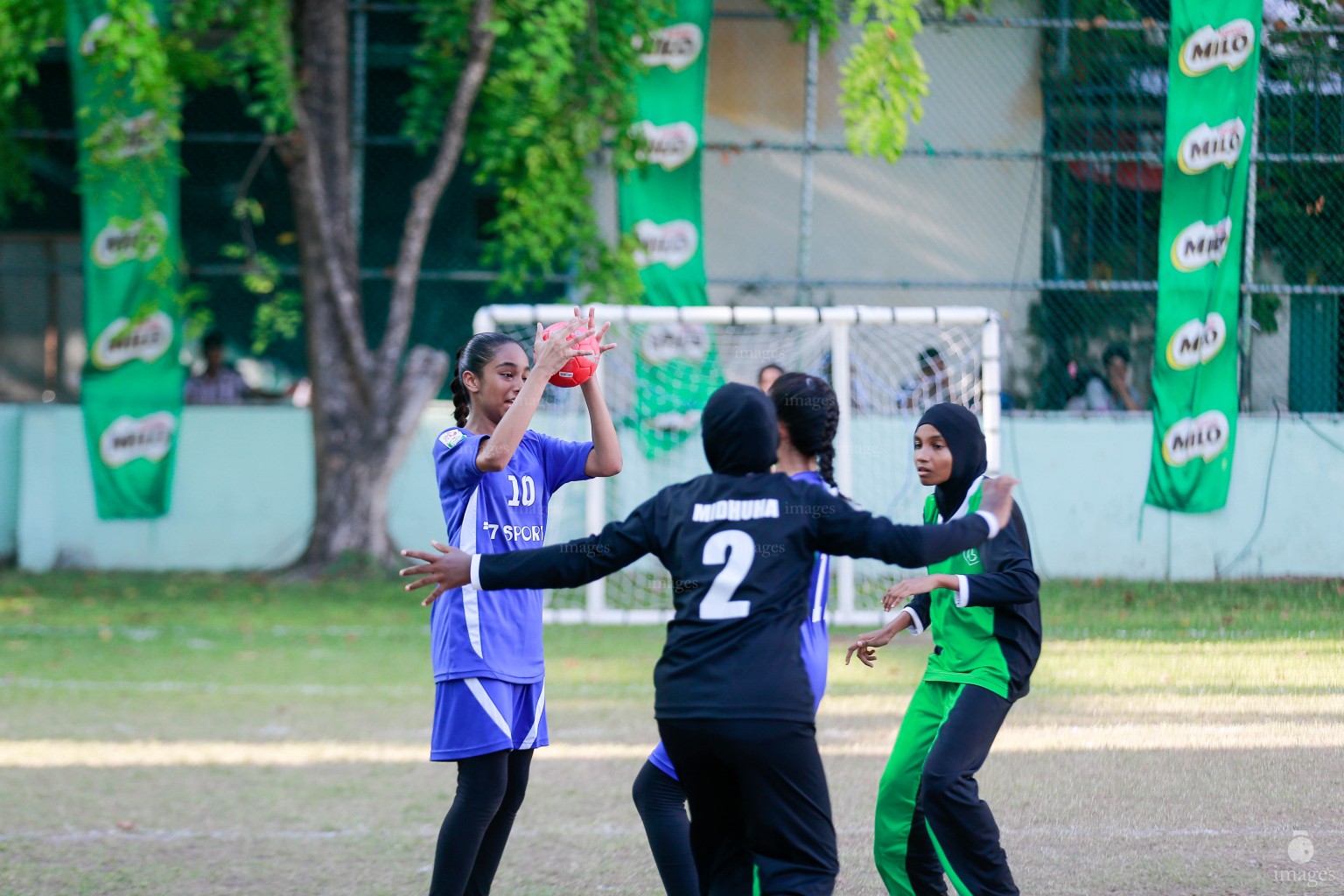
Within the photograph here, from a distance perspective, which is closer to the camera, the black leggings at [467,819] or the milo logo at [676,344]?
the black leggings at [467,819]

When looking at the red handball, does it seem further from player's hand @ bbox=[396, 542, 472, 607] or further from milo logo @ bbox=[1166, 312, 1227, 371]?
milo logo @ bbox=[1166, 312, 1227, 371]

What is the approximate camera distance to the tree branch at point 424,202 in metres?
13.8

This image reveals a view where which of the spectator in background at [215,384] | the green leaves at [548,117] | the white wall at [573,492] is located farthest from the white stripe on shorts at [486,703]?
the spectator in background at [215,384]

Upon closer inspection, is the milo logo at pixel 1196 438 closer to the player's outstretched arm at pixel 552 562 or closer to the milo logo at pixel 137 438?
the milo logo at pixel 137 438

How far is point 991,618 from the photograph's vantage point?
4195 mm

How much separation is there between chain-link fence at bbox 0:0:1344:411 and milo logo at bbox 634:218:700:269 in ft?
1.44

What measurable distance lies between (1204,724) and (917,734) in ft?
7.64

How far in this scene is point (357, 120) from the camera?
1554 centimetres

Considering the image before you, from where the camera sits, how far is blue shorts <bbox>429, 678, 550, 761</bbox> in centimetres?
388

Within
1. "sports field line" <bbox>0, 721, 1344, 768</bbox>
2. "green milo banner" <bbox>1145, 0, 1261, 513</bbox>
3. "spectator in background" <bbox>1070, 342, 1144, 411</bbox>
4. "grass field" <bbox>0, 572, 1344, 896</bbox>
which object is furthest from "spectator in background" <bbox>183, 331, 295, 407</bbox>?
"green milo banner" <bbox>1145, 0, 1261, 513</bbox>

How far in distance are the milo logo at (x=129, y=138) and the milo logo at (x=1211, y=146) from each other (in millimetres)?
10038

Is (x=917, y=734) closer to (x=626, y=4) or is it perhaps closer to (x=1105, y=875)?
(x=1105, y=875)

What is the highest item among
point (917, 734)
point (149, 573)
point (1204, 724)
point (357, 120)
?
point (357, 120)

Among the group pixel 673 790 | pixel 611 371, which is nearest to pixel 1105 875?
pixel 673 790
